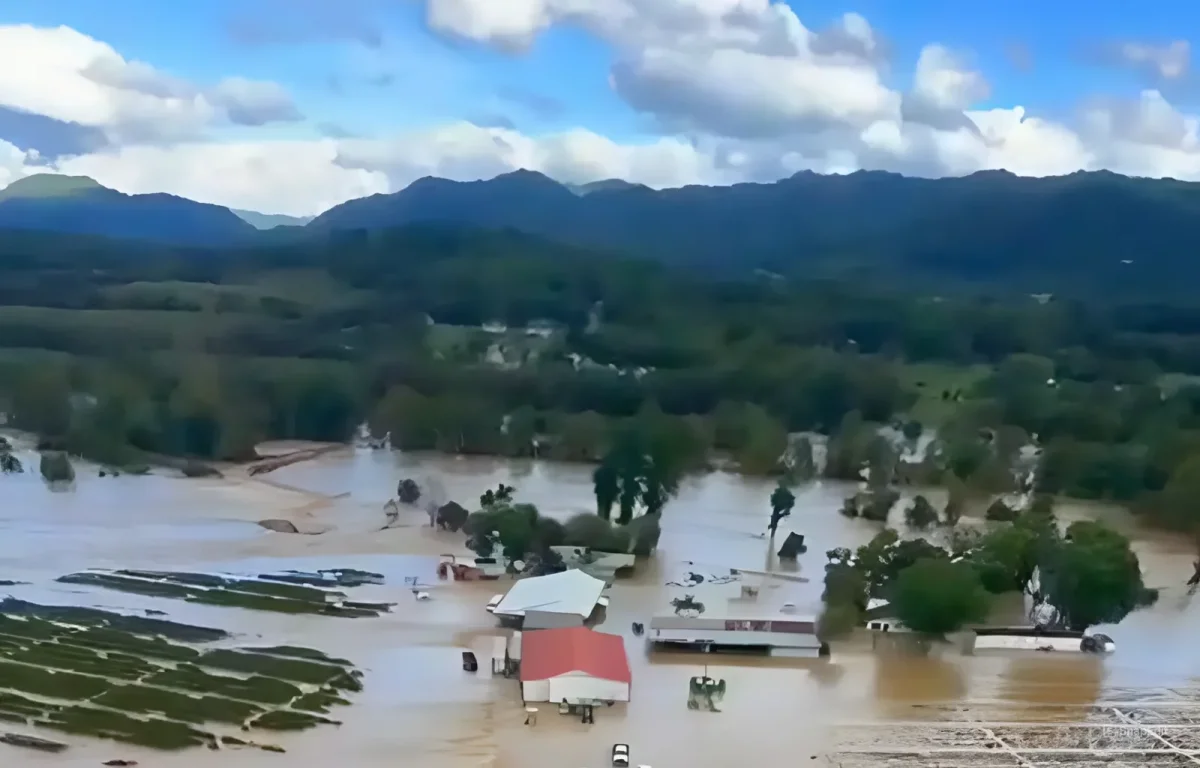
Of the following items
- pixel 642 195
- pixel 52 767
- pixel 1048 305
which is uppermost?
pixel 642 195

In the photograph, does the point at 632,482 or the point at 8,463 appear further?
the point at 8,463

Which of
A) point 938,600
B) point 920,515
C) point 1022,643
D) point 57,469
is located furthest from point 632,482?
point 57,469

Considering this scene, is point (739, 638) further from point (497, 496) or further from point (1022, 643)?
point (497, 496)

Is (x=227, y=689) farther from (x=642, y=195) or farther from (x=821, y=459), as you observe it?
(x=642, y=195)

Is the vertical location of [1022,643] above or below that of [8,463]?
below

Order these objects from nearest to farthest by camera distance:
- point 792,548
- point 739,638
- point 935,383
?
1. point 739,638
2. point 792,548
3. point 935,383

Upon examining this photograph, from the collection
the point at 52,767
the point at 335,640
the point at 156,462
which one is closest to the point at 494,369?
the point at 156,462

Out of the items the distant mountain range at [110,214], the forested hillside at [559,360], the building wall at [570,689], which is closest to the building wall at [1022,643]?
the building wall at [570,689]
